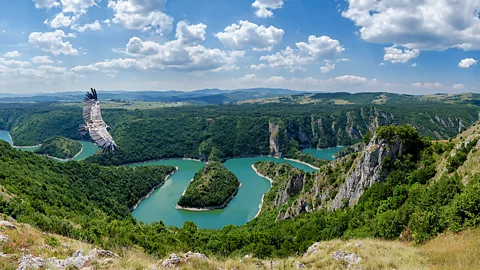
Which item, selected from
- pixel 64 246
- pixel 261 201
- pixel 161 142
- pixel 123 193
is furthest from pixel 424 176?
pixel 161 142

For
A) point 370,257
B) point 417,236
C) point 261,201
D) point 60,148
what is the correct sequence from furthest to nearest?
point 60,148 < point 261,201 < point 417,236 < point 370,257

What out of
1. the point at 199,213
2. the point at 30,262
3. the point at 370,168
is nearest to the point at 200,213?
the point at 199,213

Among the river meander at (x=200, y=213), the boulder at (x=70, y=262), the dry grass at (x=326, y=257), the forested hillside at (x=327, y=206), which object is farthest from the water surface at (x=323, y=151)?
the boulder at (x=70, y=262)

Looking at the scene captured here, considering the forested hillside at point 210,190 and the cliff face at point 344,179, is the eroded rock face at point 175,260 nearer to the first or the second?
the cliff face at point 344,179

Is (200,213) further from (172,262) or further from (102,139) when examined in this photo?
(172,262)

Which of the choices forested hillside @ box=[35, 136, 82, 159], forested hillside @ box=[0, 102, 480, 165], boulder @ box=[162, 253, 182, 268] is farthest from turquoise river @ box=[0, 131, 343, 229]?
boulder @ box=[162, 253, 182, 268]

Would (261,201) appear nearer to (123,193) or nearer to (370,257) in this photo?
(123,193)
